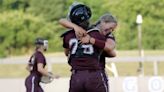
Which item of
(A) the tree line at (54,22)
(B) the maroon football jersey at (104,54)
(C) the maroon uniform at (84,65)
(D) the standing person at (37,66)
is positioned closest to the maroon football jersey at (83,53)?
(C) the maroon uniform at (84,65)

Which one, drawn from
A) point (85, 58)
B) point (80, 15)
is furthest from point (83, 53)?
point (80, 15)

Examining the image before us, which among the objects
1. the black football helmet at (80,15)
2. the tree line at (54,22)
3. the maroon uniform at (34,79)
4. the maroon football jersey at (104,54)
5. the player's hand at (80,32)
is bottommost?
the maroon uniform at (34,79)

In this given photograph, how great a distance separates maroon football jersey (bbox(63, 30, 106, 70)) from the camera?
24.9ft

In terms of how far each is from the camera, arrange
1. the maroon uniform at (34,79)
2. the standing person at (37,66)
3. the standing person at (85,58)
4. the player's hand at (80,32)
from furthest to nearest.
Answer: the maroon uniform at (34,79) → the standing person at (37,66) → the standing person at (85,58) → the player's hand at (80,32)

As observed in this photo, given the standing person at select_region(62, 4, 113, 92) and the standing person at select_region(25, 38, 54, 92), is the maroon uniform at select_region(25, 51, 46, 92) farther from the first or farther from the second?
the standing person at select_region(62, 4, 113, 92)

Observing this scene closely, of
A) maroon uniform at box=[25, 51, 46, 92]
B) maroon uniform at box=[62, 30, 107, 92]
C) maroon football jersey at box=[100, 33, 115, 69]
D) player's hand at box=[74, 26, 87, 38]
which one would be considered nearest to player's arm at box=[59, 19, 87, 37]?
player's hand at box=[74, 26, 87, 38]

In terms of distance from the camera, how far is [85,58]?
7609 millimetres

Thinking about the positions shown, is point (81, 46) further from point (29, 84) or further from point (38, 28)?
point (38, 28)

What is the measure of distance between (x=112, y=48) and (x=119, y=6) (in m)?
47.3

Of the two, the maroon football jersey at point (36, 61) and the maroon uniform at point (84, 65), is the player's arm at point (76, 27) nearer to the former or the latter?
the maroon uniform at point (84, 65)

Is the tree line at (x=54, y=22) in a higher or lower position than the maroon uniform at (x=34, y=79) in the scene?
higher

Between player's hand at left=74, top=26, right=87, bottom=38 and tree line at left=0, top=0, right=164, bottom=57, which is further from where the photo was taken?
tree line at left=0, top=0, right=164, bottom=57

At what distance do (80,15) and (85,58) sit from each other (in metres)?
0.52

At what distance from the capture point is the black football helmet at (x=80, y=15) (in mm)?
7453
